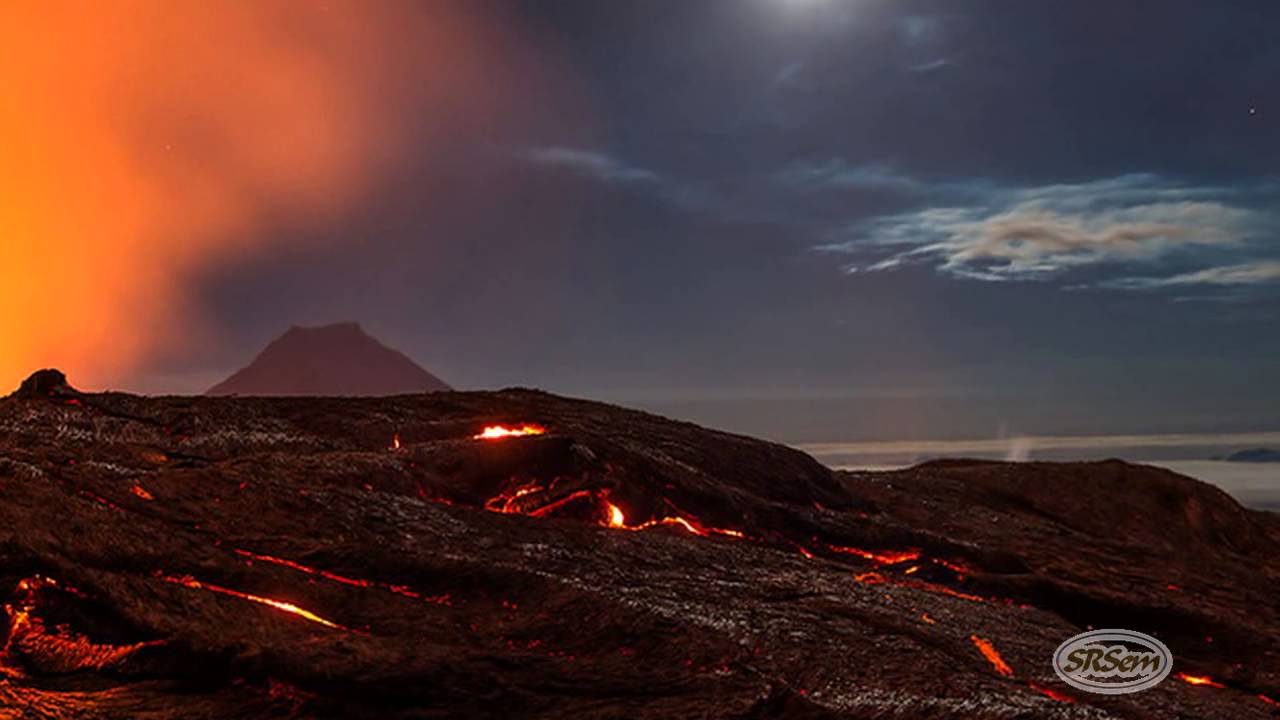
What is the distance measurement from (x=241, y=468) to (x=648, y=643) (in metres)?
8.86

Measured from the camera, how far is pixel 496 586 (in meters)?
16.7

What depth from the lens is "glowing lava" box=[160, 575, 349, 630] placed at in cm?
1496

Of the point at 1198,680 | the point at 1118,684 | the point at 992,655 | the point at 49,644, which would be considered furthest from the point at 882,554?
the point at 49,644

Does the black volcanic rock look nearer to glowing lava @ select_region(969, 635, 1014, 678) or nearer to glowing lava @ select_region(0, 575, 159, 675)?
glowing lava @ select_region(0, 575, 159, 675)

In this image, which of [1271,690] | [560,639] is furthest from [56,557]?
[1271,690]

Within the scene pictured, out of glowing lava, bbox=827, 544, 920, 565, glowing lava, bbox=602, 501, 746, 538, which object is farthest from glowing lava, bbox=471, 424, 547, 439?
glowing lava, bbox=827, 544, 920, 565

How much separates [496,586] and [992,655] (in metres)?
8.07

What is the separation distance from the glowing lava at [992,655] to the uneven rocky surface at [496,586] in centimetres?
9

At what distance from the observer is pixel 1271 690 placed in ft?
62.0

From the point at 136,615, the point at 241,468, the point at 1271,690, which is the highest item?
the point at 241,468

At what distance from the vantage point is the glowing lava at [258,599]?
14961 millimetres

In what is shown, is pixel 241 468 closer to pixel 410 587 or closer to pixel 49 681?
pixel 410 587

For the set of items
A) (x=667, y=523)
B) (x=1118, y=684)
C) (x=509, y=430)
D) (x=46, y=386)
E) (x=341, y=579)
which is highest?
(x=46, y=386)

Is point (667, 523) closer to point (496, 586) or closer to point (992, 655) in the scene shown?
point (496, 586)
